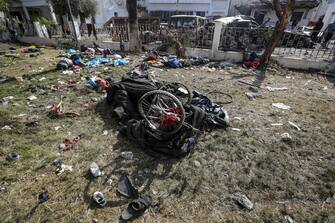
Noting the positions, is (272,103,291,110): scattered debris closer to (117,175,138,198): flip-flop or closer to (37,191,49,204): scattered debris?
(117,175,138,198): flip-flop

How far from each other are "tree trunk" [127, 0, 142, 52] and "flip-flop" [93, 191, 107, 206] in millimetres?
7463

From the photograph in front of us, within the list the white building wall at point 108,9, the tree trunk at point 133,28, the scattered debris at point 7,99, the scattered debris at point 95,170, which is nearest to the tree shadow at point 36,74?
the scattered debris at point 7,99

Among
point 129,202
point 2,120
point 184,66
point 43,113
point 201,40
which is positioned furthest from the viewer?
point 201,40

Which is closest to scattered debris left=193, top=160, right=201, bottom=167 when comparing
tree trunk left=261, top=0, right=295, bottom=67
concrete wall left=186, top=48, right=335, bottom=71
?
tree trunk left=261, top=0, right=295, bottom=67

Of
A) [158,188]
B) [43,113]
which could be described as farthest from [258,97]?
[43,113]

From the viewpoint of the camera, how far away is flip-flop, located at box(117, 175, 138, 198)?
2.01 m

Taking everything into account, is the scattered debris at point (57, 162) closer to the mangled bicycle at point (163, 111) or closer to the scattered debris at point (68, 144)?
the scattered debris at point (68, 144)

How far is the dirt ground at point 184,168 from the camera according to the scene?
1875 millimetres

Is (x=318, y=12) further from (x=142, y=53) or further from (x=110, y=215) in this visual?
(x=110, y=215)

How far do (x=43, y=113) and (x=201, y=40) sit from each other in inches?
262

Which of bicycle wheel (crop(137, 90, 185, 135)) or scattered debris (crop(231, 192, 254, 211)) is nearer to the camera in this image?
scattered debris (crop(231, 192, 254, 211))

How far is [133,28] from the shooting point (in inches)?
316

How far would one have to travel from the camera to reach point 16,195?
1975 millimetres

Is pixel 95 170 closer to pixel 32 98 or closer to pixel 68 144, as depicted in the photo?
pixel 68 144
